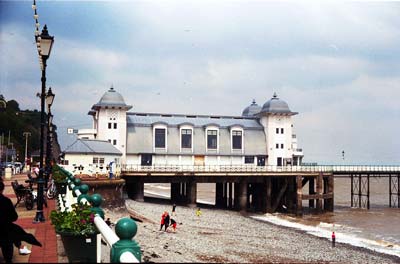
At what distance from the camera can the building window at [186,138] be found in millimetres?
44041

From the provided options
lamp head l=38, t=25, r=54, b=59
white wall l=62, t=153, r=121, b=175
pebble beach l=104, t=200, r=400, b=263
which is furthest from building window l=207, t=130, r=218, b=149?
lamp head l=38, t=25, r=54, b=59

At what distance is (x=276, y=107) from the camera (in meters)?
46.5

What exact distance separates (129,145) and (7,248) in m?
37.5

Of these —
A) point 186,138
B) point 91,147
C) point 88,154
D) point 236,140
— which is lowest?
point 88,154

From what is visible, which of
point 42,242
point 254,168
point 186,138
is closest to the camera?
point 42,242

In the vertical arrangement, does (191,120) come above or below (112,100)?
below

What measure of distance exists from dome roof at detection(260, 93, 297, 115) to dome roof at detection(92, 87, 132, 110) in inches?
575

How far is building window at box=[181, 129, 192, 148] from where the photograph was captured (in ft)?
144

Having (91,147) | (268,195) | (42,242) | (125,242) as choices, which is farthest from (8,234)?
(268,195)

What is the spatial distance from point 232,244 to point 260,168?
Answer: 20.2 meters

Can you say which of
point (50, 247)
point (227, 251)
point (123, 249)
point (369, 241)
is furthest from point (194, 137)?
point (123, 249)

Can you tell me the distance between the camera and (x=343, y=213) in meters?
41.4

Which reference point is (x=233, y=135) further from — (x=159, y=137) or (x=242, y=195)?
(x=242, y=195)

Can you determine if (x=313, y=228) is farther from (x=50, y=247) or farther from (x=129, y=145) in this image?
(x=50, y=247)
